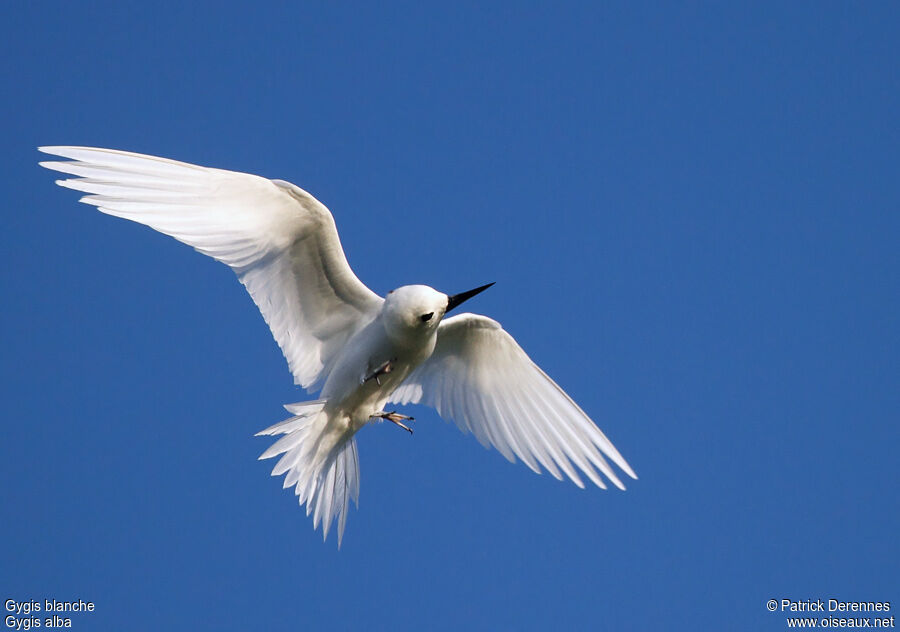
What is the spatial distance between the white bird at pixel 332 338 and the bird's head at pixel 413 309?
13mm

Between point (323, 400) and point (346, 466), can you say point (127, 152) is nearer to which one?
point (323, 400)

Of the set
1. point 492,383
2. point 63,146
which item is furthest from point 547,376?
point 63,146

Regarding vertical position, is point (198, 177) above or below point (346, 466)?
above

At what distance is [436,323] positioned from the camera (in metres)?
10.4

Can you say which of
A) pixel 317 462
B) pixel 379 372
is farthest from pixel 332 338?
pixel 317 462

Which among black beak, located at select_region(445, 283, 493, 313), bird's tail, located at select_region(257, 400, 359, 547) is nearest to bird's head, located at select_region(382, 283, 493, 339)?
black beak, located at select_region(445, 283, 493, 313)

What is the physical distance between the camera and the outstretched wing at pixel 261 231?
31.3 ft

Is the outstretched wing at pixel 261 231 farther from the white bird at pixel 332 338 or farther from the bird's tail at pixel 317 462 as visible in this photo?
the bird's tail at pixel 317 462

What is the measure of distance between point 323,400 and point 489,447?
7.53ft

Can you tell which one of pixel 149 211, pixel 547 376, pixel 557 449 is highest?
pixel 149 211

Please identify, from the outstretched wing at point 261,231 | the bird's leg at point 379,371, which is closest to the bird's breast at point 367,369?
the bird's leg at point 379,371

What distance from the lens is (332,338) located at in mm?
11148

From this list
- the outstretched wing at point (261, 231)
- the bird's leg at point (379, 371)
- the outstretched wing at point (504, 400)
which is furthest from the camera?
the outstretched wing at point (504, 400)

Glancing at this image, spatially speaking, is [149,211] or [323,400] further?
[323,400]
